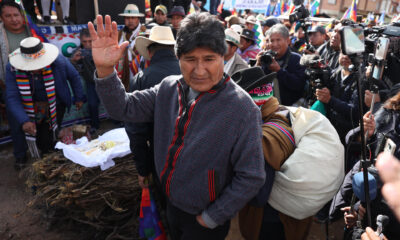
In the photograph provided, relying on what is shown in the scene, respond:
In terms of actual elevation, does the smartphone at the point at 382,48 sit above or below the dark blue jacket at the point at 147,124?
above

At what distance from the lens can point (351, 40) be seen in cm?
139

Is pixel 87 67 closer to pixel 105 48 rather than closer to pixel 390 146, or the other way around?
pixel 105 48

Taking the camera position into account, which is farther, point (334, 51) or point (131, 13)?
point (131, 13)

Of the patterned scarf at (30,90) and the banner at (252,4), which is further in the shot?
the banner at (252,4)

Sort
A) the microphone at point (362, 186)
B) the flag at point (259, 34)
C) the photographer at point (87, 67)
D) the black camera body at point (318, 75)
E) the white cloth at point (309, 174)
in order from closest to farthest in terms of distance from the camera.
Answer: the microphone at point (362, 186), the white cloth at point (309, 174), the black camera body at point (318, 75), the photographer at point (87, 67), the flag at point (259, 34)

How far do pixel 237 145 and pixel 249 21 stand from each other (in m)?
5.84

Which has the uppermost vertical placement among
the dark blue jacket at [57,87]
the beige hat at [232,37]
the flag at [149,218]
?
the beige hat at [232,37]

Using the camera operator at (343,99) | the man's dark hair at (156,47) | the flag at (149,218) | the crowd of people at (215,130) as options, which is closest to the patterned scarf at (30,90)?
the crowd of people at (215,130)

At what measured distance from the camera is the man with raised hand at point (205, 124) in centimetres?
139

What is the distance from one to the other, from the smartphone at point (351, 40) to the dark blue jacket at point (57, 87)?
3.34 metres

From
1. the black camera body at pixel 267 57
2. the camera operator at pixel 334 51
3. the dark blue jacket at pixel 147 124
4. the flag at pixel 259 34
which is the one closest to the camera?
the dark blue jacket at pixel 147 124

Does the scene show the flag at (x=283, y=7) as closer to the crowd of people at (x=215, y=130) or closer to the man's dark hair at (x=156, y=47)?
the crowd of people at (x=215, y=130)

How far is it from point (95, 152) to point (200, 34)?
70.7 inches

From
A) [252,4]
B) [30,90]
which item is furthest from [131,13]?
[252,4]
